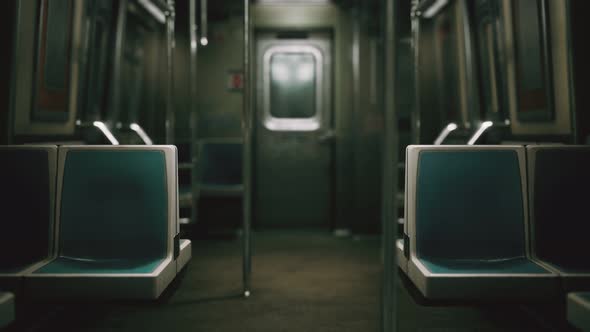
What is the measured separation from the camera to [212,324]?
121 inches

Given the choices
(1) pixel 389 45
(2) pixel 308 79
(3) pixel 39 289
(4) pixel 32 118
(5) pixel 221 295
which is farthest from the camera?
(2) pixel 308 79

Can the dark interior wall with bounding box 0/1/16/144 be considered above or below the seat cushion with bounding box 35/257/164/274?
above

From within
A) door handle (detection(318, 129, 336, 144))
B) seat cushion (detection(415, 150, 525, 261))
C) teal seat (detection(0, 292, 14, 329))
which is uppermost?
door handle (detection(318, 129, 336, 144))

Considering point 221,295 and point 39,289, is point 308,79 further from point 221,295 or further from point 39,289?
point 39,289

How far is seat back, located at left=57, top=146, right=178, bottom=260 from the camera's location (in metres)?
2.65

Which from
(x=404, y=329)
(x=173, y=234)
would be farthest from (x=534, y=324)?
(x=173, y=234)

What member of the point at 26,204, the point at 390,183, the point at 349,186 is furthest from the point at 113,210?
the point at 349,186

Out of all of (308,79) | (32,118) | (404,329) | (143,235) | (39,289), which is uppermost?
(308,79)

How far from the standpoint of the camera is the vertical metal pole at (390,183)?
1.65 metres

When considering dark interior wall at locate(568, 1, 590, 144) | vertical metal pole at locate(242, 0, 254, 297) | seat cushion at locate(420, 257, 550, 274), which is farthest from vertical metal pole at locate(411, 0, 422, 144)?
seat cushion at locate(420, 257, 550, 274)

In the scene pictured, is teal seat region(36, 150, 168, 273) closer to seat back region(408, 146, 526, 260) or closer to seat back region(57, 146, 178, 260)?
seat back region(57, 146, 178, 260)

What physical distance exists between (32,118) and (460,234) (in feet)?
7.87

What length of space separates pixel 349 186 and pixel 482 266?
3563 millimetres

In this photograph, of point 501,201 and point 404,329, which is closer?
point 501,201
